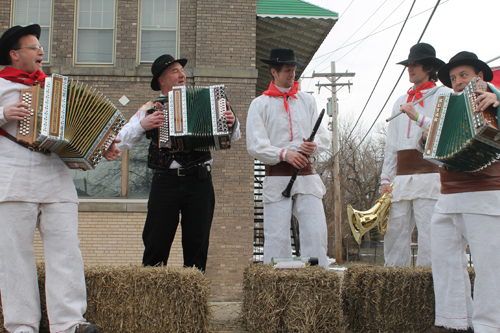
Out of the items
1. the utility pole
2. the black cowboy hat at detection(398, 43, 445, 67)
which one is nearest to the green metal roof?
the black cowboy hat at detection(398, 43, 445, 67)

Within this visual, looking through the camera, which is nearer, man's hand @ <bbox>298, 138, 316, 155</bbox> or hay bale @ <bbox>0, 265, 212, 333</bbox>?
hay bale @ <bbox>0, 265, 212, 333</bbox>

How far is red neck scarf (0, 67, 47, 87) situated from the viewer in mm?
3453

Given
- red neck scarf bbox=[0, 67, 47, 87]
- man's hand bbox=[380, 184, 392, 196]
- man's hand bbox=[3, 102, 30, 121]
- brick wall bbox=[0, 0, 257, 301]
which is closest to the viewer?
man's hand bbox=[3, 102, 30, 121]

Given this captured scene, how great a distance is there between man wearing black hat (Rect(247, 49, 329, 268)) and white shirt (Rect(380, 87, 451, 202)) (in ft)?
2.55

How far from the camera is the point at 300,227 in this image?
13.7ft

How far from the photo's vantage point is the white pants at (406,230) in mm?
4234

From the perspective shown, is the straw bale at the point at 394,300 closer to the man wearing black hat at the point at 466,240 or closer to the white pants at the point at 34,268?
the man wearing black hat at the point at 466,240

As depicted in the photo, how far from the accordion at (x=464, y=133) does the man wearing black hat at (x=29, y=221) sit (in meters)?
2.86

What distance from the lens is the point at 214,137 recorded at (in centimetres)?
390

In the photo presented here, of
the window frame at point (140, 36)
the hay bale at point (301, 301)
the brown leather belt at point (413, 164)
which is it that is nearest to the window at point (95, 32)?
the window frame at point (140, 36)

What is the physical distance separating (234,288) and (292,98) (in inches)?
236

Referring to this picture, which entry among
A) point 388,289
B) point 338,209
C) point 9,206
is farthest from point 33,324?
point 338,209

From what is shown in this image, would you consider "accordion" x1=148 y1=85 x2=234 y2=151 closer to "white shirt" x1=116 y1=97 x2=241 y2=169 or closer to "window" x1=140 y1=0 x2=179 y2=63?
"white shirt" x1=116 y1=97 x2=241 y2=169

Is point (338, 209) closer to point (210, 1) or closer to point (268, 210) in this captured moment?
point (210, 1)
